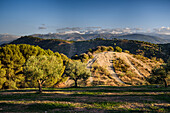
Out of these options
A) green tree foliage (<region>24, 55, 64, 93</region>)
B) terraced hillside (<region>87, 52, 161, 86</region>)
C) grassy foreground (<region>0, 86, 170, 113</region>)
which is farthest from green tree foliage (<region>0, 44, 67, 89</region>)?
terraced hillside (<region>87, 52, 161, 86</region>)

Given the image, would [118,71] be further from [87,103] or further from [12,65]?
[87,103]

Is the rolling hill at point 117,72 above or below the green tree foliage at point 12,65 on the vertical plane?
below

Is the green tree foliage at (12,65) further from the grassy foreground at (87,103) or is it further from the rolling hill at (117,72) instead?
the grassy foreground at (87,103)

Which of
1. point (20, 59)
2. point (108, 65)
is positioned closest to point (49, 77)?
point (20, 59)

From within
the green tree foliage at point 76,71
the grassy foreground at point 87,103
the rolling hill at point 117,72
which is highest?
the grassy foreground at point 87,103

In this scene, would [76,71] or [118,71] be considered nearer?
[76,71]

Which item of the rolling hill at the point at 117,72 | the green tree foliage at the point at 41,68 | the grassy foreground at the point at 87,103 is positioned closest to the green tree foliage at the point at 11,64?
the green tree foliage at the point at 41,68

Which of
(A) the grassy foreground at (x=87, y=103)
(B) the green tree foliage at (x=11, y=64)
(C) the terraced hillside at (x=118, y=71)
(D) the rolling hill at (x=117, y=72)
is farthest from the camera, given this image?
(C) the terraced hillside at (x=118, y=71)

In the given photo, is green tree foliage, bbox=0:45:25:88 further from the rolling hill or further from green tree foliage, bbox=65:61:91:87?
the rolling hill

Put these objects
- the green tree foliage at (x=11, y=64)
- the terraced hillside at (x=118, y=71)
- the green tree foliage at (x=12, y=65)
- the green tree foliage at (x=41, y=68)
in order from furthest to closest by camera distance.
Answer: the terraced hillside at (x=118, y=71) < the green tree foliage at (x=11, y=64) < the green tree foliage at (x=12, y=65) < the green tree foliage at (x=41, y=68)

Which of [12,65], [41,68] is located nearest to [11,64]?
[12,65]

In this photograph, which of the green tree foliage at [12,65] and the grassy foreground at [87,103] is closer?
the grassy foreground at [87,103]

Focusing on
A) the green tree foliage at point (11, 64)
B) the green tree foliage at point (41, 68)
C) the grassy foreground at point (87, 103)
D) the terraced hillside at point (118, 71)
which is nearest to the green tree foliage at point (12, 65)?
the green tree foliage at point (11, 64)

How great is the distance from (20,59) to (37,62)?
28.9 metres
